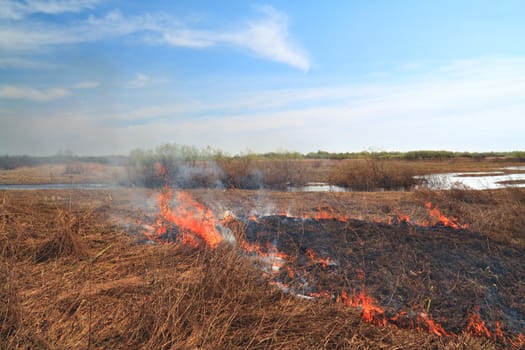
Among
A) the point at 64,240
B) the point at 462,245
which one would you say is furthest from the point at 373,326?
the point at 64,240

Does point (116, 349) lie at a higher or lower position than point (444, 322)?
higher

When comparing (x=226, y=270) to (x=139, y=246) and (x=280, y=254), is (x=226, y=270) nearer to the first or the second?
(x=280, y=254)

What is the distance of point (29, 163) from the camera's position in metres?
26.5

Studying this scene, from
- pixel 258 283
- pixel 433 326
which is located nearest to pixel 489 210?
pixel 433 326

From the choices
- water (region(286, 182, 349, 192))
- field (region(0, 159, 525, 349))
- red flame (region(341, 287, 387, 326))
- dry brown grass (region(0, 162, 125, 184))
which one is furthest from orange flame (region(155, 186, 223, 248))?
dry brown grass (region(0, 162, 125, 184))

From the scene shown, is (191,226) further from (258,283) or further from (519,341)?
(519,341)

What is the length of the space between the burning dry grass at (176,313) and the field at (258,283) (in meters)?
0.01

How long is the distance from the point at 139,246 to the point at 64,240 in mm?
1007

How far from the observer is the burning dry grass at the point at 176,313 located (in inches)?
121

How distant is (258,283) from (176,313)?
118cm

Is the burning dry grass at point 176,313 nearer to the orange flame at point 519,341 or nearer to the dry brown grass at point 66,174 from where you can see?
the orange flame at point 519,341

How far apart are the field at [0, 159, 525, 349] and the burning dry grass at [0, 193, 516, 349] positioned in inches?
0.5

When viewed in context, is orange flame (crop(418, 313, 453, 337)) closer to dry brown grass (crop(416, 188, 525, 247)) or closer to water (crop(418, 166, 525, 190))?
dry brown grass (crop(416, 188, 525, 247))

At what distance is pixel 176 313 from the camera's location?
10.4ft
